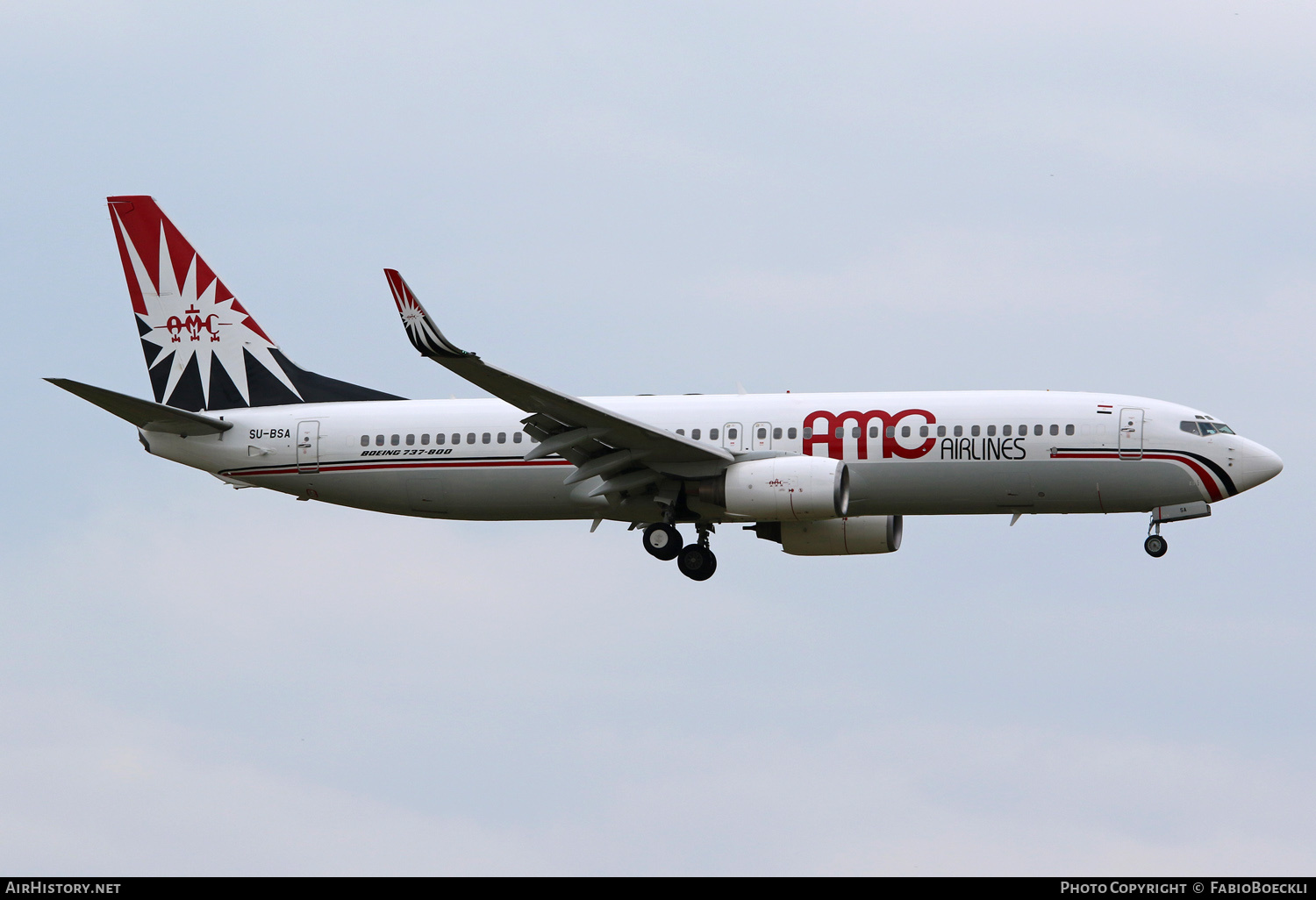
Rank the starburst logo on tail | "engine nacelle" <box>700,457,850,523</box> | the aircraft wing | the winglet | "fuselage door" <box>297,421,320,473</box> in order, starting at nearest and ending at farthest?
1. the winglet
2. the aircraft wing
3. "engine nacelle" <box>700,457,850,523</box>
4. "fuselage door" <box>297,421,320,473</box>
5. the starburst logo on tail

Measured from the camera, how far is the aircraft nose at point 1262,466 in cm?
3838

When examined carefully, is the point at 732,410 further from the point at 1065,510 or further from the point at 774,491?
the point at 1065,510

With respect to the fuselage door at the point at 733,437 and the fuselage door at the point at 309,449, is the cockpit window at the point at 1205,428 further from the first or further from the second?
the fuselage door at the point at 309,449

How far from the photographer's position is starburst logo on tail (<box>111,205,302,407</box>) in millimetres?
45231

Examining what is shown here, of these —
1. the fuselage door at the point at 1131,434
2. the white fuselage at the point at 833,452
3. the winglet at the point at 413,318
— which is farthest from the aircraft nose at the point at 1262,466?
the winglet at the point at 413,318

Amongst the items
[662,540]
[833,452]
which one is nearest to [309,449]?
[662,540]

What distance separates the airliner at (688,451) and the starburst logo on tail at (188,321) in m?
0.10

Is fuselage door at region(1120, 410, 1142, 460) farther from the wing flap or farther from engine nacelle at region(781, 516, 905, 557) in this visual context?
the wing flap

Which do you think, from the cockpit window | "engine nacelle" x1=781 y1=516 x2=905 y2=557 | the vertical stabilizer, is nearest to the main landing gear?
"engine nacelle" x1=781 y1=516 x2=905 y2=557

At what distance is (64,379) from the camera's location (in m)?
37.2

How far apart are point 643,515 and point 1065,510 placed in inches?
382

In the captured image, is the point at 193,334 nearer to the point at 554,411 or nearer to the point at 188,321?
the point at 188,321

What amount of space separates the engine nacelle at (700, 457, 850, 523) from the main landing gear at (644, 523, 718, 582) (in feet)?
7.07
